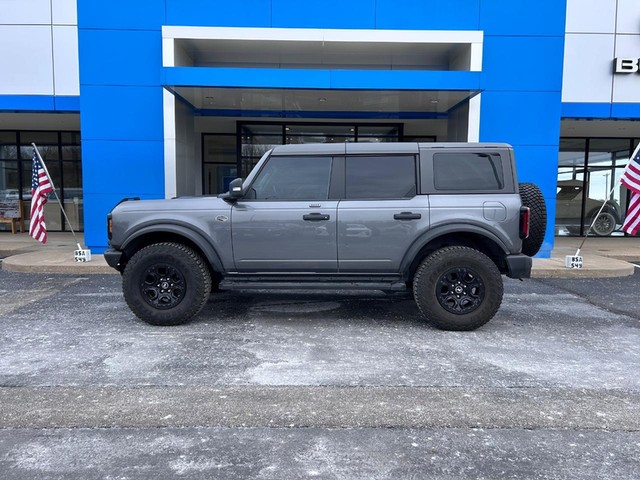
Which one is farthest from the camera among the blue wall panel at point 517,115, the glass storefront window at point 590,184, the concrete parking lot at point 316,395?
the glass storefront window at point 590,184

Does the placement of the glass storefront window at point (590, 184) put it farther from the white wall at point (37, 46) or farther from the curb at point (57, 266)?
the white wall at point (37, 46)

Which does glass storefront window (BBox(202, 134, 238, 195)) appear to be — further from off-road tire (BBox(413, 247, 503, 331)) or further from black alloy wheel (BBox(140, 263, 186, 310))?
off-road tire (BBox(413, 247, 503, 331))

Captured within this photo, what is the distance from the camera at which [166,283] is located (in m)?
5.73

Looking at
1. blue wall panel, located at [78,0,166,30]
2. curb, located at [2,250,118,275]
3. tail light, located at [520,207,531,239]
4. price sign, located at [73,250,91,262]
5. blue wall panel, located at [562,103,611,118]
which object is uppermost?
blue wall panel, located at [78,0,166,30]

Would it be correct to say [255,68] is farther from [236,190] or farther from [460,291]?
[460,291]

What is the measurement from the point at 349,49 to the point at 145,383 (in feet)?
31.1

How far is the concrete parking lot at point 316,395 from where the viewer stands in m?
2.97

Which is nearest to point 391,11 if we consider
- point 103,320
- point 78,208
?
point 103,320

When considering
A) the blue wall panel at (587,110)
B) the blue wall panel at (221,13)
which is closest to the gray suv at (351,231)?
the blue wall panel at (221,13)

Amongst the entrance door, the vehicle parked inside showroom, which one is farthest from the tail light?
the vehicle parked inside showroom

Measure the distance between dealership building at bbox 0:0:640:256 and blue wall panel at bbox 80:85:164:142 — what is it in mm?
22

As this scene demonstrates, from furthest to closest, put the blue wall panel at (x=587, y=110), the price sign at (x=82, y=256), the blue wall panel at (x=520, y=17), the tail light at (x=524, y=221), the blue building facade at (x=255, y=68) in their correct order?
the blue wall panel at (x=587, y=110) → the blue wall panel at (x=520, y=17) → the blue building facade at (x=255, y=68) → the price sign at (x=82, y=256) → the tail light at (x=524, y=221)

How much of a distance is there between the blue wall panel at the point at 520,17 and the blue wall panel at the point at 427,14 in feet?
0.85

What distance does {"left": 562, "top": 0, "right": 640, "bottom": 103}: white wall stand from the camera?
1157 cm
